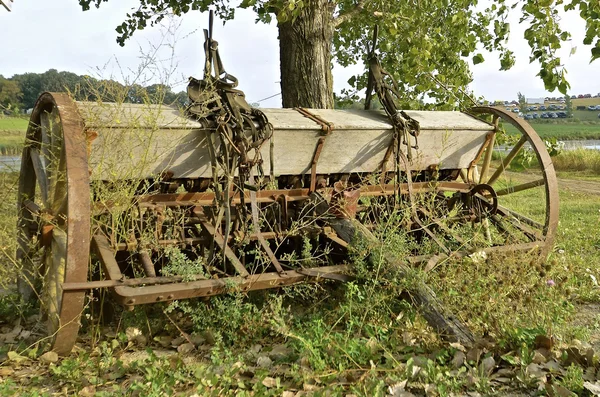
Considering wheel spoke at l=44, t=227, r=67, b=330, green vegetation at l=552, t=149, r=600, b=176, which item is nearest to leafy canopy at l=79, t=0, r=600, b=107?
wheel spoke at l=44, t=227, r=67, b=330

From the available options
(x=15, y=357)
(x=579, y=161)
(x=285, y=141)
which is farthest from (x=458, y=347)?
(x=579, y=161)

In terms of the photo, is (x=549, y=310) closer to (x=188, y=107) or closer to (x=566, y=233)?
(x=188, y=107)

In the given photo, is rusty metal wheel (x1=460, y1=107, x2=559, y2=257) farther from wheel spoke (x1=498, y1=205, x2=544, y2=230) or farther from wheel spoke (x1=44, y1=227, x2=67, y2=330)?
wheel spoke (x1=44, y1=227, x2=67, y2=330)

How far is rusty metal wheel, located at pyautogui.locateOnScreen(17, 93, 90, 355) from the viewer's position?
284 centimetres

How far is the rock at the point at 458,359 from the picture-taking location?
2868 mm

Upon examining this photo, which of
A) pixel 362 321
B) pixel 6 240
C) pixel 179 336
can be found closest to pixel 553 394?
pixel 362 321

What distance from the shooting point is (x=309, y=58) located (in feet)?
21.6

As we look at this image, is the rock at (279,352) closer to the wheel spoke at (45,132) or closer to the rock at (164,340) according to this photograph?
the rock at (164,340)

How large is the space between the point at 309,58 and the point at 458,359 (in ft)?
15.0

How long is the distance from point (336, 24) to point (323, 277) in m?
4.46

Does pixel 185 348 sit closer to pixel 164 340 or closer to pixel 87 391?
pixel 164 340

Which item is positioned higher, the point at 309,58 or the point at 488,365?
the point at 309,58

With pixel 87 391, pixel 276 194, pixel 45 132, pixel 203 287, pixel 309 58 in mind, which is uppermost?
pixel 309 58

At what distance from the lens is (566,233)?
6.56 metres
